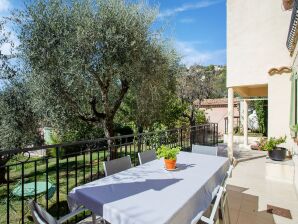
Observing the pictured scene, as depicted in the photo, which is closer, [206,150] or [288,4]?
[206,150]

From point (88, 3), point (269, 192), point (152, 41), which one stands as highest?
point (88, 3)

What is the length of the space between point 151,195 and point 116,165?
1.05 meters

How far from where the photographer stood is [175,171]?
9.68 feet

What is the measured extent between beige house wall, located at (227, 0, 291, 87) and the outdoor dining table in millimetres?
5158

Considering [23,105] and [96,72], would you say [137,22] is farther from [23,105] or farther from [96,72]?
[23,105]

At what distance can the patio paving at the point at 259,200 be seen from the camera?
3.62 m

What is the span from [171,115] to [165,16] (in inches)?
196

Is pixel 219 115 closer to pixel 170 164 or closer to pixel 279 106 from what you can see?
pixel 279 106

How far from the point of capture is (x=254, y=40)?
716 centimetres

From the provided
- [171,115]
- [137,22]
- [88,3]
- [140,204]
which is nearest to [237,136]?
[171,115]

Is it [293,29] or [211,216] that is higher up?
[293,29]

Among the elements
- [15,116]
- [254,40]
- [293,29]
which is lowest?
[15,116]

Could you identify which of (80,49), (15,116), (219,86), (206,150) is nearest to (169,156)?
(206,150)

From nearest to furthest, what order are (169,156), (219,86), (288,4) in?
(169,156), (288,4), (219,86)
